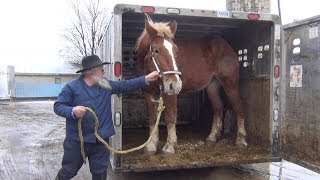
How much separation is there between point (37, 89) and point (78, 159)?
34.0 meters

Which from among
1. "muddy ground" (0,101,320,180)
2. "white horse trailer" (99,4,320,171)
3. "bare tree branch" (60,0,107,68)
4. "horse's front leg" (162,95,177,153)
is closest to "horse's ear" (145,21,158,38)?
"white horse trailer" (99,4,320,171)

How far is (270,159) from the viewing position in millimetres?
5691

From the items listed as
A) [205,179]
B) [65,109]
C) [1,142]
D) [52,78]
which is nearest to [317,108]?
[205,179]

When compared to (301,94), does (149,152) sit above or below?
below

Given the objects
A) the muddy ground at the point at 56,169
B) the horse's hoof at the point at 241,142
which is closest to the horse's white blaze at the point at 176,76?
the muddy ground at the point at 56,169

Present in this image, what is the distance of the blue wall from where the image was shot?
1428 inches

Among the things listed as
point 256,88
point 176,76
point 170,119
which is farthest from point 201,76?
point 176,76

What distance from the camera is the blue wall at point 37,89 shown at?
119 feet

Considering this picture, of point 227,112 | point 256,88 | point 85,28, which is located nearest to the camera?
point 256,88

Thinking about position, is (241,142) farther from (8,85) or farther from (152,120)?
(8,85)

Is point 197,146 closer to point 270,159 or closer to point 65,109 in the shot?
point 270,159

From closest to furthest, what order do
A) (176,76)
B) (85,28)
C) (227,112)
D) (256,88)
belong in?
(176,76)
(256,88)
(227,112)
(85,28)

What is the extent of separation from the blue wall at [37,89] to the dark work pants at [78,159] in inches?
1282

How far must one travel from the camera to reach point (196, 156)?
5.88m
